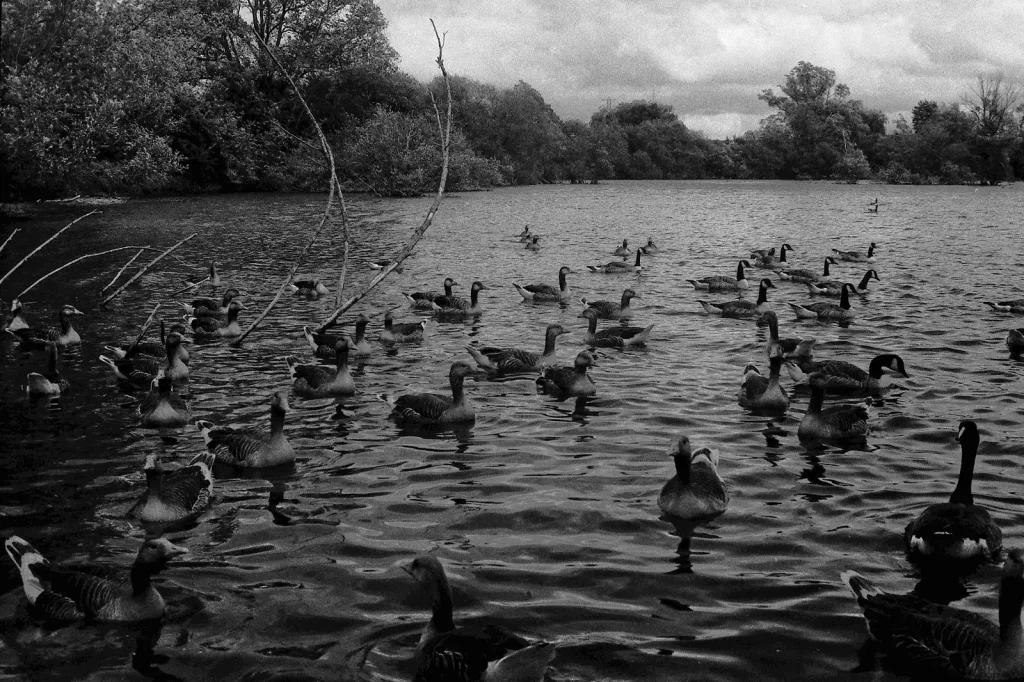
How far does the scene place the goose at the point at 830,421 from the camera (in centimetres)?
1216

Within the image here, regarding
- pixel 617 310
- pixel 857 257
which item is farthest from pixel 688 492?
pixel 857 257

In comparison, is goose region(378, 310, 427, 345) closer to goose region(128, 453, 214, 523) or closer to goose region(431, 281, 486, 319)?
goose region(431, 281, 486, 319)

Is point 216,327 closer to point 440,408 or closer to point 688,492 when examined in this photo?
point 440,408

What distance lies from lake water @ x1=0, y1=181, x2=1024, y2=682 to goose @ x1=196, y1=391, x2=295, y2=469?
0.30m

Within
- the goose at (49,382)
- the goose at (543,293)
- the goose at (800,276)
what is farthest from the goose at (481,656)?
the goose at (800,276)

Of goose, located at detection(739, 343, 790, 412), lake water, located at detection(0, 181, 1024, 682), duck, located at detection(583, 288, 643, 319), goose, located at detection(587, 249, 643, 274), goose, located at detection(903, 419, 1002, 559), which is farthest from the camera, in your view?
goose, located at detection(587, 249, 643, 274)

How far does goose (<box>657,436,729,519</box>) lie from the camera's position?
31.3ft

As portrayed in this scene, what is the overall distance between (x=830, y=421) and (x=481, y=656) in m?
7.44

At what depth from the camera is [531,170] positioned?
115m

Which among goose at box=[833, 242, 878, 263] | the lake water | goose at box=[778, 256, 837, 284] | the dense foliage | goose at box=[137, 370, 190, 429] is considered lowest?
the lake water

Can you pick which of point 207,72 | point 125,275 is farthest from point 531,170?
point 125,275

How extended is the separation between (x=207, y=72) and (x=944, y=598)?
79284 mm

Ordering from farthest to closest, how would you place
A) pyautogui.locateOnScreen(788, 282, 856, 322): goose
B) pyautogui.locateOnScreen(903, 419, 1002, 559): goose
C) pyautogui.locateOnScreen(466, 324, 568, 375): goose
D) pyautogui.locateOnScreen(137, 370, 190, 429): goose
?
pyautogui.locateOnScreen(788, 282, 856, 322): goose
pyautogui.locateOnScreen(466, 324, 568, 375): goose
pyautogui.locateOnScreen(137, 370, 190, 429): goose
pyautogui.locateOnScreen(903, 419, 1002, 559): goose

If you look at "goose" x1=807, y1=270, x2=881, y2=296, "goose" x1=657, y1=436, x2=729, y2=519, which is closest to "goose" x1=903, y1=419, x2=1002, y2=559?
"goose" x1=657, y1=436, x2=729, y2=519
